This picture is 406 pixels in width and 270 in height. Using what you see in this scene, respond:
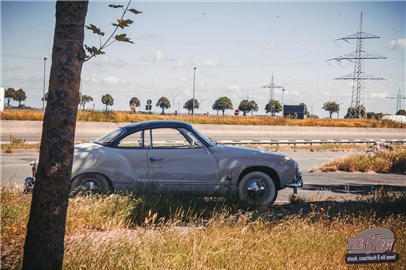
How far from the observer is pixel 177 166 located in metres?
7.97

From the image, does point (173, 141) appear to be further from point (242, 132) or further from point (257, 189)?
point (242, 132)

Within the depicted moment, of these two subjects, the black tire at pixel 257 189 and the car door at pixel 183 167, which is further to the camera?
the black tire at pixel 257 189

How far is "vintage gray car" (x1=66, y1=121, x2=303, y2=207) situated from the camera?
7719 millimetres

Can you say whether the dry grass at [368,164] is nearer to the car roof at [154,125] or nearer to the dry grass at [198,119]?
the car roof at [154,125]

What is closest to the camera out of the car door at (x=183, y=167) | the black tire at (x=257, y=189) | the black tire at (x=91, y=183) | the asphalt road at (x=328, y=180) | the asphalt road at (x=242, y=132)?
the black tire at (x=91, y=183)

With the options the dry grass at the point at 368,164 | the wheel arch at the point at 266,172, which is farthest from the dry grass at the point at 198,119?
the wheel arch at the point at 266,172

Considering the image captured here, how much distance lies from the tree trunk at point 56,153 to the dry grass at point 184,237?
484 mm

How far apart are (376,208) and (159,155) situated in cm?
375

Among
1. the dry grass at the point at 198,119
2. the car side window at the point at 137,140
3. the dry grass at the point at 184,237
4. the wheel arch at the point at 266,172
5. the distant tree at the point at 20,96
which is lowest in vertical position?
the dry grass at the point at 184,237

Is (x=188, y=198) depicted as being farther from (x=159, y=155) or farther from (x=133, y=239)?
(x=133, y=239)

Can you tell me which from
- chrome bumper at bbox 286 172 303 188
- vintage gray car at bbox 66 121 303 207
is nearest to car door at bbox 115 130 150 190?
vintage gray car at bbox 66 121 303 207

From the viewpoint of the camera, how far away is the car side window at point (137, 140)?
805cm

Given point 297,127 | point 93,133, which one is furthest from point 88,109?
point 297,127

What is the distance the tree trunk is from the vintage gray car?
3.86m
